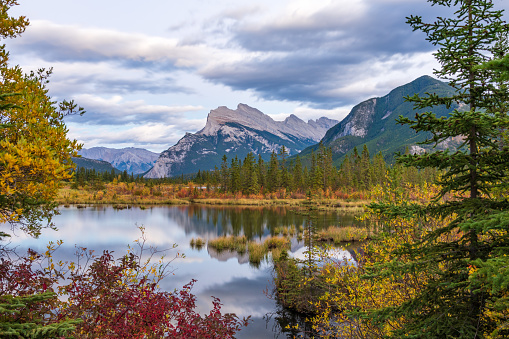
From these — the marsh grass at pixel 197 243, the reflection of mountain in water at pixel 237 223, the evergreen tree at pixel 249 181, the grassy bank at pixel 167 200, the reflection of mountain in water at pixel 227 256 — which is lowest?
the reflection of mountain in water at pixel 227 256

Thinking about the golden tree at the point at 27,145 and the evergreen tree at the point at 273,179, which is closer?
the golden tree at the point at 27,145

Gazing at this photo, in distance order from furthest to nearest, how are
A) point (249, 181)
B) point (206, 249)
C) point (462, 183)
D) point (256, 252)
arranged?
point (249, 181) → point (206, 249) → point (256, 252) → point (462, 183)

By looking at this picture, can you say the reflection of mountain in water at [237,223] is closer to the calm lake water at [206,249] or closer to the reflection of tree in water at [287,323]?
the calm lake water at [206,249]

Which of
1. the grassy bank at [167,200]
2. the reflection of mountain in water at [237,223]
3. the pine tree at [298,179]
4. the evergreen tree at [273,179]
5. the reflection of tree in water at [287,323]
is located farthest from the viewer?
the pine tree at [298,179]

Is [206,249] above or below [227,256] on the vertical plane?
above

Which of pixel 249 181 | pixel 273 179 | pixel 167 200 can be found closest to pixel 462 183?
pixel 167 200

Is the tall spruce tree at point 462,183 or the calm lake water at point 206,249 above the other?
the tall spruce tree at point 462,183

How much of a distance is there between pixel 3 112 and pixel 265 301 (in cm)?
1905

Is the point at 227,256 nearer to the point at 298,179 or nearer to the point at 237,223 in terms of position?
the point at 237,223

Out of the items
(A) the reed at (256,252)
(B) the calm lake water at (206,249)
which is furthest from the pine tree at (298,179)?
(A) the reed at (256,252)

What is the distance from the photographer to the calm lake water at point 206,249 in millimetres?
19922

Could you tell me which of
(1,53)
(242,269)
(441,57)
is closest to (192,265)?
(242,269)

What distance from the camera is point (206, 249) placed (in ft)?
117

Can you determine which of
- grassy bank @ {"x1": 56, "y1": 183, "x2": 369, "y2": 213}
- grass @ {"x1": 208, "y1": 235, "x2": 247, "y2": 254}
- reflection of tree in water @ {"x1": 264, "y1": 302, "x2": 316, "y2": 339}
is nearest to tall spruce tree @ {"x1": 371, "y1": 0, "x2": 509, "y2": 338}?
reflection of tree in water @ {"x1": 264, "y1": 302, "x2": 316, "y2": 339}
